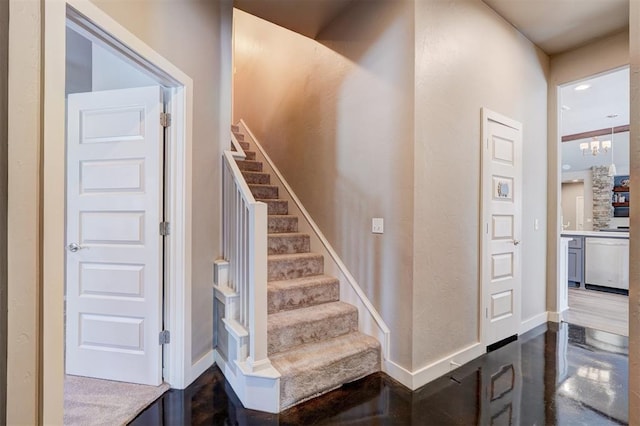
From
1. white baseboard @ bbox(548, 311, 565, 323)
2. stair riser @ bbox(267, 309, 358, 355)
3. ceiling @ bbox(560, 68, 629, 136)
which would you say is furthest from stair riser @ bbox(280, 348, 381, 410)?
ceiling @ bbox(560, 68, 629, 136)

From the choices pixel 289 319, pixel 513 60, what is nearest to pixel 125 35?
pixel 289 319

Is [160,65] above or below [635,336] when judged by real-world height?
above

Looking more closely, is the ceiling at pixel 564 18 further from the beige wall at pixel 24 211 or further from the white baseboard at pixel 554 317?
the beige wall at pixel 24 211

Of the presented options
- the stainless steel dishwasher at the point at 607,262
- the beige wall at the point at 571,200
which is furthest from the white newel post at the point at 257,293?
the beige wall at the point at 571,200

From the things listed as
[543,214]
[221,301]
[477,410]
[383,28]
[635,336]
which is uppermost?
[383,28]

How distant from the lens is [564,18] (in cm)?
310

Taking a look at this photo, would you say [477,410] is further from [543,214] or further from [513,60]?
[513,60]

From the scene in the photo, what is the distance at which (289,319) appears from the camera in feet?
8.11

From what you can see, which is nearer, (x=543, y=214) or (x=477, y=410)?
(x=477, y=410)

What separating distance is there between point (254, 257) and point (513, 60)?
10.7 ft

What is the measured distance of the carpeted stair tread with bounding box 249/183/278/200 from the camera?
3799mm

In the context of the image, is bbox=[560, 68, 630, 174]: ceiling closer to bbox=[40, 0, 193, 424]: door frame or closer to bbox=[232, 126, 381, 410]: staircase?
bbox=[232, 126, 381, 410]: staircase

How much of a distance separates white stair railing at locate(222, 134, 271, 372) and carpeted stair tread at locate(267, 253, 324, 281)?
43 centimetres

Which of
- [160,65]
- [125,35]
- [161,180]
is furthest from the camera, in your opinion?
[161,180]
